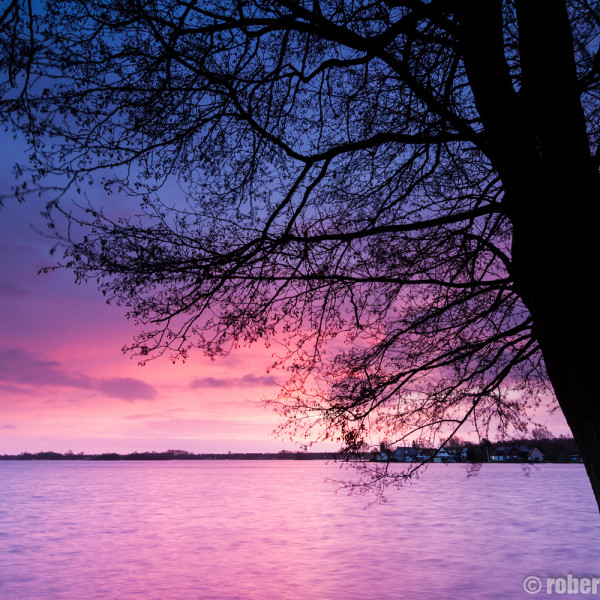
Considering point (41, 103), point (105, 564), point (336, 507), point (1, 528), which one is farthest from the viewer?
point (336, 507)

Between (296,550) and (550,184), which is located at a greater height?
(550,184)

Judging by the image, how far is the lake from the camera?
19.0m

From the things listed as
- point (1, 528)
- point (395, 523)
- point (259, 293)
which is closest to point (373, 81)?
point (259, 293)

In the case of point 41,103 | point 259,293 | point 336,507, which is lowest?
point 336,507

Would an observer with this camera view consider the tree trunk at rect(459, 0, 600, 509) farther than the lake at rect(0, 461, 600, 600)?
No

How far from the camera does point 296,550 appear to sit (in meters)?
26.3

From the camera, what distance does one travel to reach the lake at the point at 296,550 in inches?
748

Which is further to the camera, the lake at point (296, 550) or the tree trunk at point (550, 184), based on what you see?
the lake at point (296, 550)

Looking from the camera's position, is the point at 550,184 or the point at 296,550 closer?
the point at 550,184

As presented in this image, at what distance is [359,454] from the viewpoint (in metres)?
6.50

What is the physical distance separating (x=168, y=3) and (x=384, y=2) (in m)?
2.06

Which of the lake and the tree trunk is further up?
the tree trunk

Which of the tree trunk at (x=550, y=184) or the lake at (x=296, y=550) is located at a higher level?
the tree trunk at (x=550, y=184)

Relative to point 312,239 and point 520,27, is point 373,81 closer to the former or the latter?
point 520,27
